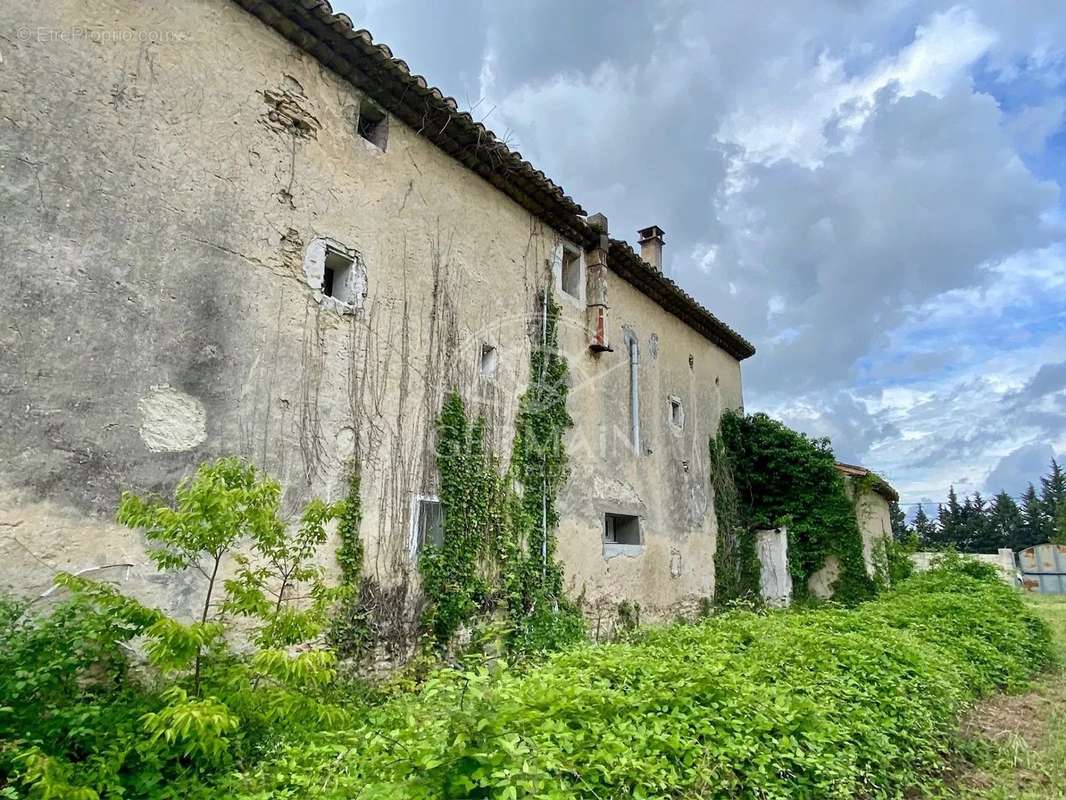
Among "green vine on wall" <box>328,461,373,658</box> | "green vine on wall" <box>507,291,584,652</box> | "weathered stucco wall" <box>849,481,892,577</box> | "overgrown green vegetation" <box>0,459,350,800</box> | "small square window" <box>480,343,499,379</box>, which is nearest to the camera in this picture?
"overgrown green vegetation" <box>0,459,350,800</box>

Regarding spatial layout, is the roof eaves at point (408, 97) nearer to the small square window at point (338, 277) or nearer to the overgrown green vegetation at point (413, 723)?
the small square window at point (338, 277)

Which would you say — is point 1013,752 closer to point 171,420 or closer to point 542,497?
point 542,497

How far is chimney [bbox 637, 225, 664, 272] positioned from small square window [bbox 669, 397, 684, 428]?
3405mm

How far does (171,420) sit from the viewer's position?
17.1 feet

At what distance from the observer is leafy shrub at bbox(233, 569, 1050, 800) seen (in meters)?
2.87

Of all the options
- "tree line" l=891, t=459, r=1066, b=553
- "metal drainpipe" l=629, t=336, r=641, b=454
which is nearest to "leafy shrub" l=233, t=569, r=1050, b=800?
"metal drainpipe" l=629, t=336, r=641, b=454

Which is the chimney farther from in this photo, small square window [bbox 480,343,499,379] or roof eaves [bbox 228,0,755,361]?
small square window [bbox 480,343,499,379]

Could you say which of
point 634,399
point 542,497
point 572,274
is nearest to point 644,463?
point 634,399

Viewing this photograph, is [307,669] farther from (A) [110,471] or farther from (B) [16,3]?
(B) [16,3]

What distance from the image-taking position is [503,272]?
884 cm

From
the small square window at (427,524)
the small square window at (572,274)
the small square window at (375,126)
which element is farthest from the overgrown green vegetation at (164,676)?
the small square window at (572,274)

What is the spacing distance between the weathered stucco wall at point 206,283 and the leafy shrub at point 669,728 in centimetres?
240

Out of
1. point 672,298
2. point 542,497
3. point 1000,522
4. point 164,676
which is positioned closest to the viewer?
point 164,676

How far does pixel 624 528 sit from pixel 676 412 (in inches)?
120
